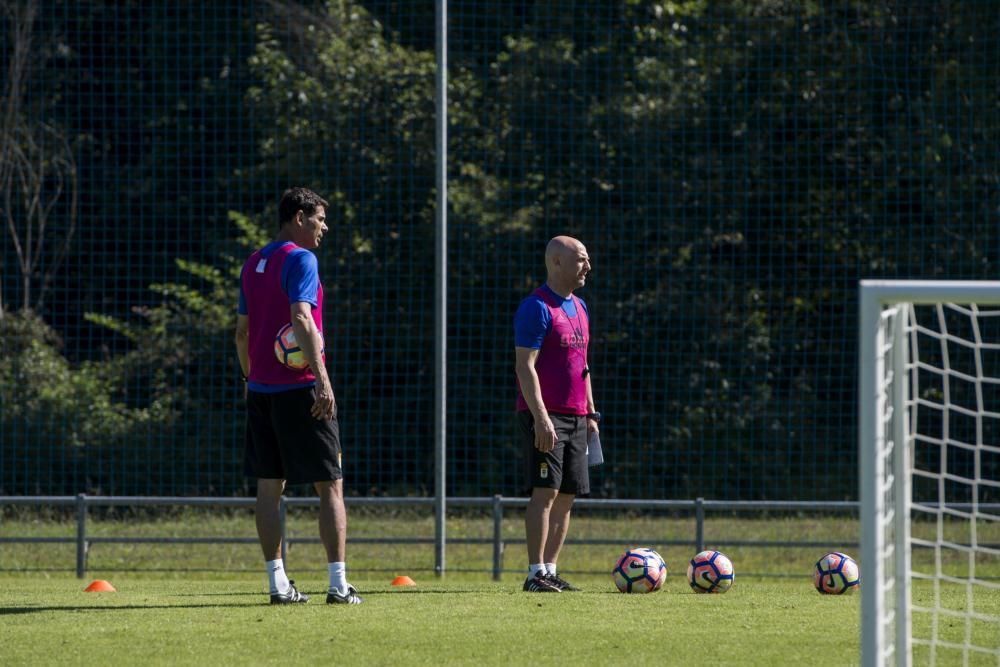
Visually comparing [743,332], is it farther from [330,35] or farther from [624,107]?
[330,35]

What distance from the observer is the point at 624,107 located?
17.4m

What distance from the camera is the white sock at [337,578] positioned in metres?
6.80

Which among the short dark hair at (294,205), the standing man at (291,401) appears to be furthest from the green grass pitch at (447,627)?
the short dark hair at (294,205)

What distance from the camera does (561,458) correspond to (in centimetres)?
769

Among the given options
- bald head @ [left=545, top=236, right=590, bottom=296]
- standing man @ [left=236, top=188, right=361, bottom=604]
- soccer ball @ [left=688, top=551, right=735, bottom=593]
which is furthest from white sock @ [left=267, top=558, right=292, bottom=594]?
soccer ball @ [left=688, top=551, right=735, bottom=593]

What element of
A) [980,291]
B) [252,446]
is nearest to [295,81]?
[252,446]

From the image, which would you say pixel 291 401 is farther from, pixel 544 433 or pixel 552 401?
pixel 552 401

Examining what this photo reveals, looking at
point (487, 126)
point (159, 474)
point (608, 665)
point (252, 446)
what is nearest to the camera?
point (608, 665)

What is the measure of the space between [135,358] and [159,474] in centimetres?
256

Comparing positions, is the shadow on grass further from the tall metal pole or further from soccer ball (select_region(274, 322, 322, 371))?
the tall metal pole

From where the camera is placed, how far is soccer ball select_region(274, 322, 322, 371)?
6.71 m

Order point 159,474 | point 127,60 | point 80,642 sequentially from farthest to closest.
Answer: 1. point 127,60
2. point 159,474
3. point 80,642

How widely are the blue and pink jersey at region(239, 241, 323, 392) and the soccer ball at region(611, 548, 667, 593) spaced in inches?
87.0

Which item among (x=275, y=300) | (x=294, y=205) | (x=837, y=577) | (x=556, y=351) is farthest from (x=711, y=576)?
(x=294, y=205)
